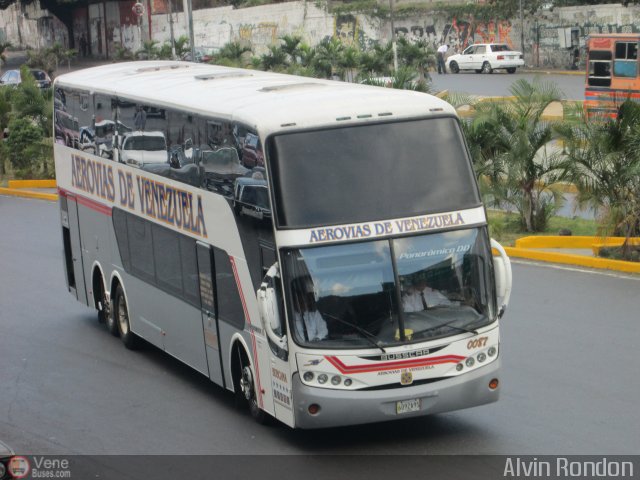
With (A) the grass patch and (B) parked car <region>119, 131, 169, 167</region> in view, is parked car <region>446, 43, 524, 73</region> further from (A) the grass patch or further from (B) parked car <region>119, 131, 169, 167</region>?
(B) parked car <region>119, 131, 169, 167</region>

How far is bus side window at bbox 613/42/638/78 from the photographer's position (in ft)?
122

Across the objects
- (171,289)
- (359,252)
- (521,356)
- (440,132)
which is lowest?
(521,356)

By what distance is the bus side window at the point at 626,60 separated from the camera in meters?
37.2

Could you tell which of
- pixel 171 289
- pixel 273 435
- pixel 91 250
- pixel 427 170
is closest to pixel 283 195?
pixel 427 170

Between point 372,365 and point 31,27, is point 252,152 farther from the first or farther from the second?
point 31,27

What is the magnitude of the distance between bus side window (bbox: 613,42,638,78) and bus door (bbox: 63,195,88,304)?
78.9 feet

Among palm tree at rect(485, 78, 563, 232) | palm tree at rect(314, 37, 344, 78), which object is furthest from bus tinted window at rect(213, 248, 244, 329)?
palm tree at rect(314, 37, 344, 78)

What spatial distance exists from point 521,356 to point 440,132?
4.06 metres

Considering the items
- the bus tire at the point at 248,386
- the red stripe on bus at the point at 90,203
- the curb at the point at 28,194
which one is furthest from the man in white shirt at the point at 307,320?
the curb at the point at 28,194

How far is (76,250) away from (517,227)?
8601mm

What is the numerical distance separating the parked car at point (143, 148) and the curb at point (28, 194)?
16554 millimetres

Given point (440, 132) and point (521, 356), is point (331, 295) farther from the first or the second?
A: point (521, 356)

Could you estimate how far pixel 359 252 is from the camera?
10.4m

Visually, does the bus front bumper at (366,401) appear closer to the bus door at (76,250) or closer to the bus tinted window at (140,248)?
the bus tinted window at (140,248)
